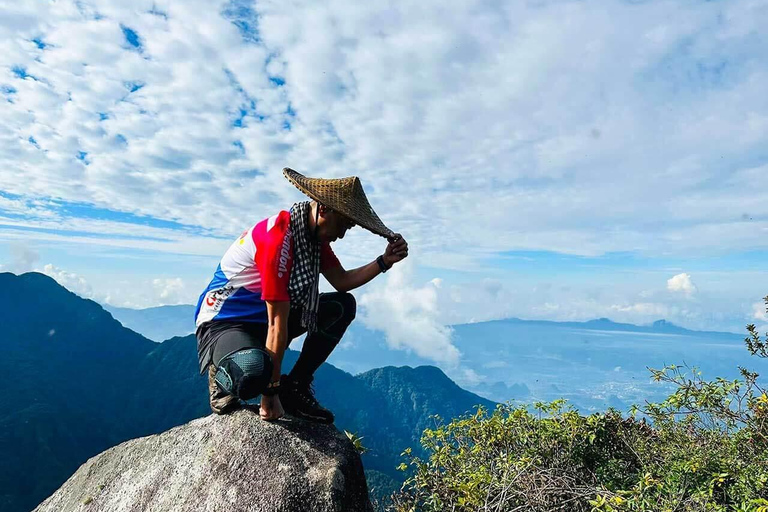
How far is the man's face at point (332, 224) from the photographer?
440 centimetres

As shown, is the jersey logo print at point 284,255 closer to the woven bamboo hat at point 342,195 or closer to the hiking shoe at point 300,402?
the woven bamboo hat at point 342,195

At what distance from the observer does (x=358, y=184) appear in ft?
14.9

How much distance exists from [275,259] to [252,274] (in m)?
0.56

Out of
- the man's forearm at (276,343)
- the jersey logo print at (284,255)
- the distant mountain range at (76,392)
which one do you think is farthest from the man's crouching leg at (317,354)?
the distant mountain range at (76,392)

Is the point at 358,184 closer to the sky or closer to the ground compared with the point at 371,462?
closer to the sky

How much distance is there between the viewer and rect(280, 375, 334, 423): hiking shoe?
4.89 meters

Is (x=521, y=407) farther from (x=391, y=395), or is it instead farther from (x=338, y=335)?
(x=391, y=395)

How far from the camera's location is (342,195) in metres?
4.37

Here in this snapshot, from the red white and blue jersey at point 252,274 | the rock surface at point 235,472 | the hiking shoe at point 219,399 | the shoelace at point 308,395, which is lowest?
the rock surface at point 235,472

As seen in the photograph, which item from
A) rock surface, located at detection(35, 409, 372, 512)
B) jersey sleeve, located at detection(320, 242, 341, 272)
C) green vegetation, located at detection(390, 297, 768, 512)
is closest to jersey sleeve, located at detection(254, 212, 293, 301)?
jersey sleeve, located at detection(320, 242, 341, 272)

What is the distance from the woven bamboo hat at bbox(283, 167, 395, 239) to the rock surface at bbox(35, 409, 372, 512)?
211 centimetres

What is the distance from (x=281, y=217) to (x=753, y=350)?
6691 mm

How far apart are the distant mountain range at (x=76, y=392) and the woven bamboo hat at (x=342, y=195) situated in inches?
2958

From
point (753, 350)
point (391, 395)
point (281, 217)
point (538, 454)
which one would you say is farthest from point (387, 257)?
point (391, 395)
